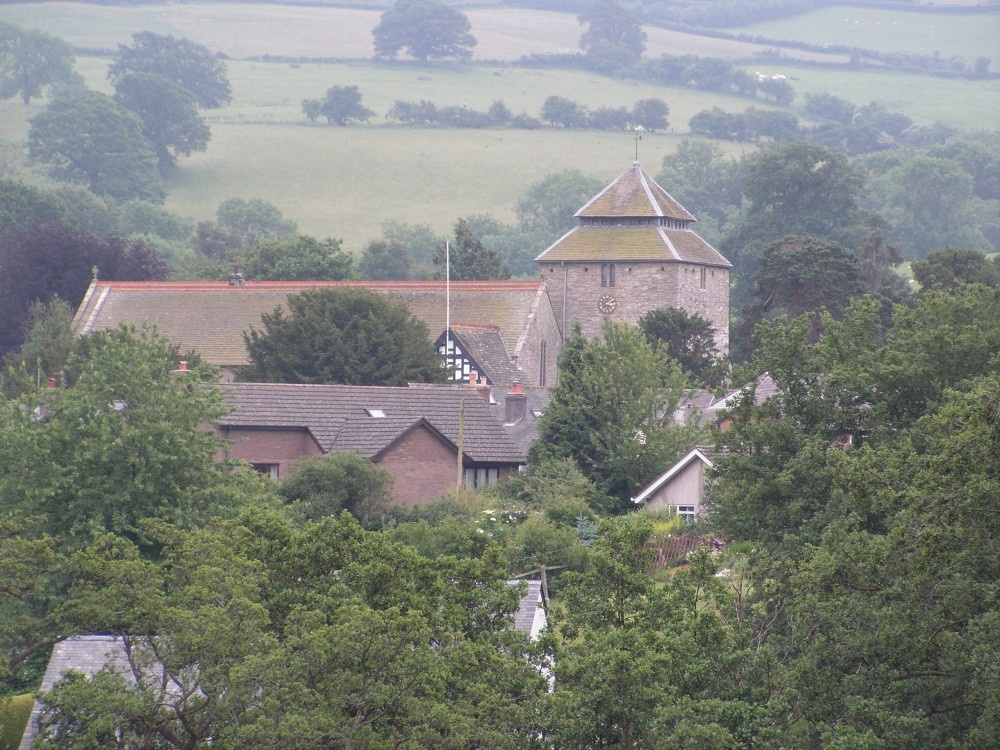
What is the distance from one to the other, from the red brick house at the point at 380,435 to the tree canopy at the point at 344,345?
872 centimetres

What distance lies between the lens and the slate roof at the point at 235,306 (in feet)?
258

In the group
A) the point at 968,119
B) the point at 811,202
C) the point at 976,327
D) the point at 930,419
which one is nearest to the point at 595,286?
the point at 811,202

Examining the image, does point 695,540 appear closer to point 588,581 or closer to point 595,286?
point 588,581

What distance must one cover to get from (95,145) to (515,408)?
99.2 meters

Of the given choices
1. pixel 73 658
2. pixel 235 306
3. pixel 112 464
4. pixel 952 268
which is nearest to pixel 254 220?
pixel 235 306

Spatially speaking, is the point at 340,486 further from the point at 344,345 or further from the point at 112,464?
the point at 344,345

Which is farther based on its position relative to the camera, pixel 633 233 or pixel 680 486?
pixel 633 233

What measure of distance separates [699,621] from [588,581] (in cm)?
139

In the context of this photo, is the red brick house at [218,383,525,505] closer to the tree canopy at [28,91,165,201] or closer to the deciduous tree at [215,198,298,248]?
the deciduous tree at [215,198,298,248]

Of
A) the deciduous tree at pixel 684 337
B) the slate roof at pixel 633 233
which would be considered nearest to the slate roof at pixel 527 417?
the deciduous tree at pixel 684 337

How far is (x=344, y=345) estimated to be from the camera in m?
64.5

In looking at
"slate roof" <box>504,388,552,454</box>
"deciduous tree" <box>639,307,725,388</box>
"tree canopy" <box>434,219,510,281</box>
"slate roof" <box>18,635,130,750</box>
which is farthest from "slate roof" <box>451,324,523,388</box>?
"slate roof" <box>18,635,130,750</box>

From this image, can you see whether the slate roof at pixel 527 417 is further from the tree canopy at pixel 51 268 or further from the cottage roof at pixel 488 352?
the tree canopy at pixel 51 268

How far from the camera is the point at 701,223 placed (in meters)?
150
